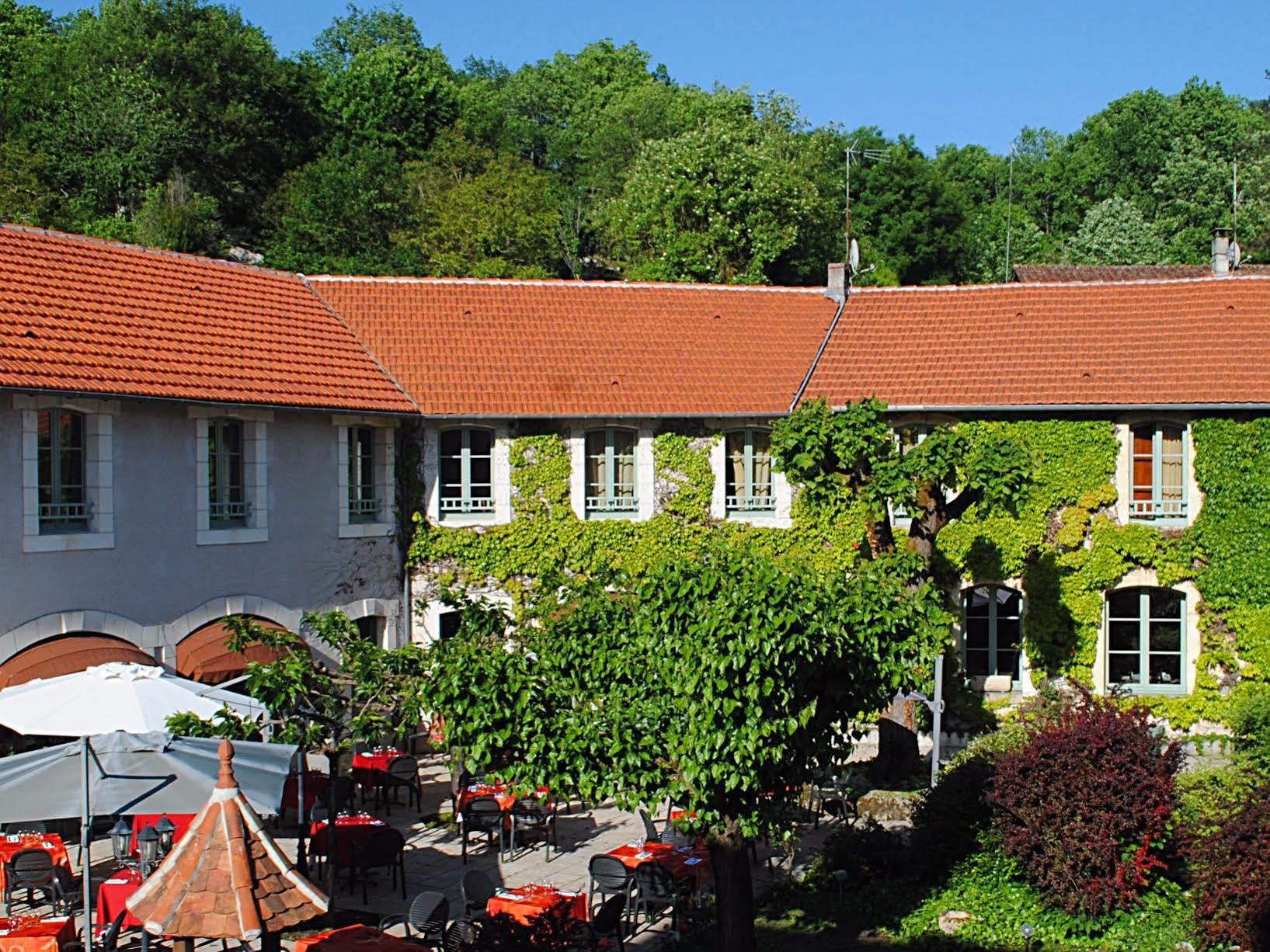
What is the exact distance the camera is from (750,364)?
79.0 ft

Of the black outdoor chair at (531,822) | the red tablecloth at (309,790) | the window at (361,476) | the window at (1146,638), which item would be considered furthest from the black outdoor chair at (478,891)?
the window at (1146,638)

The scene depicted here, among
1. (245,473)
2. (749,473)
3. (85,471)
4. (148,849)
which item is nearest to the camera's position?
(148,849)

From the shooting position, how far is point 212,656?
17719mm

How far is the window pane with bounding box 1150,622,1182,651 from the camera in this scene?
22312 mm

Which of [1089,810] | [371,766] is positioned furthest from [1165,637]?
[371,766]

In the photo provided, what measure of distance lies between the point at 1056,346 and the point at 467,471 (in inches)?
412

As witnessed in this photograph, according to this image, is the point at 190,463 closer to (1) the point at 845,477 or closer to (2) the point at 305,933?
(2) the point at 305,933

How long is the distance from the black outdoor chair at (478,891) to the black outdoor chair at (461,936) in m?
0.54

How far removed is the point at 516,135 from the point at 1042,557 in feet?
179

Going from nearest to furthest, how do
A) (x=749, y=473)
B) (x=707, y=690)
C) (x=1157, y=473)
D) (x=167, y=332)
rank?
1. (x=707, y=690)
2. (x=167, y=332)
3. (x=1157, y=473)
4. (x=749, y=473)

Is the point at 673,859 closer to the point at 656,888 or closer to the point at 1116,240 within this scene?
the point at 656,888

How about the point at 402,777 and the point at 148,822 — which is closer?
the point at 148,822

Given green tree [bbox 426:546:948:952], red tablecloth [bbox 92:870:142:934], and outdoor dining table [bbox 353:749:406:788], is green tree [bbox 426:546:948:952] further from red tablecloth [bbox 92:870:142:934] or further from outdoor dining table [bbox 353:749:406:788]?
outdoor dining table [bbox 353:749:406:788]

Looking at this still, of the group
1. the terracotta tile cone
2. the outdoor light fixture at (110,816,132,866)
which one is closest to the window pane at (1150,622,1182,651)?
the outdoor light fixture at (110,816,132,866)
